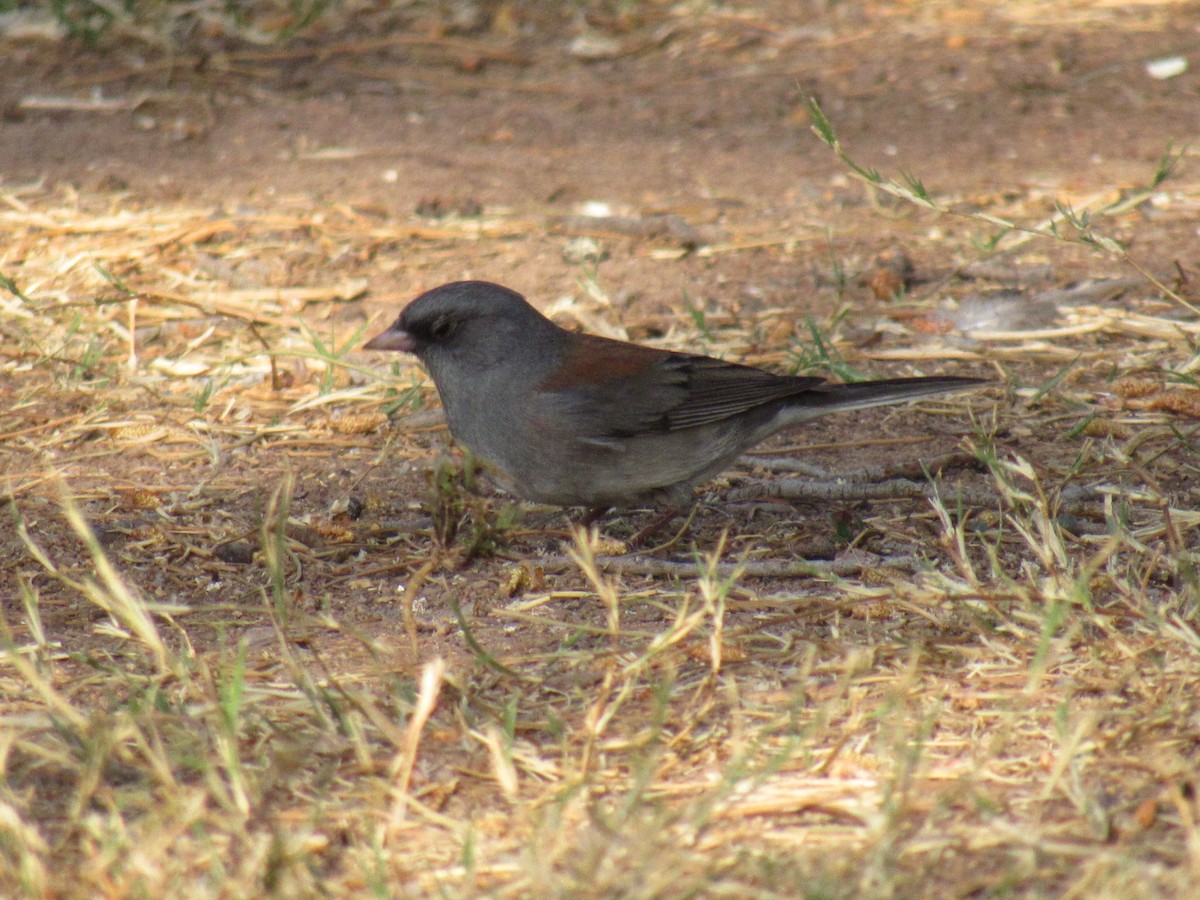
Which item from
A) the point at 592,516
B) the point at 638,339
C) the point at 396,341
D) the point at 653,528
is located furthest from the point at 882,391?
the point at 396,341

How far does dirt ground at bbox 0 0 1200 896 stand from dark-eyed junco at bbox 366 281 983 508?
200 mm

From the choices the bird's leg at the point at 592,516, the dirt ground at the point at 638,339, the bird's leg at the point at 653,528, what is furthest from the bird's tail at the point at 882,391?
the bird's leg at the point at 592,516

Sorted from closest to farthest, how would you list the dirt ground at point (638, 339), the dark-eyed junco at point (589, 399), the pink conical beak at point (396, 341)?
the dirt ground at point (638, 339), the dark-eyed junco at point (589, 399), the pink conical beak at point (396, 341)

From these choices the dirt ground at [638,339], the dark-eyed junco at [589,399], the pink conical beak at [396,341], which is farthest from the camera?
the pink conical beak at [396,341]

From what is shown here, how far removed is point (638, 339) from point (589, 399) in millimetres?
1069

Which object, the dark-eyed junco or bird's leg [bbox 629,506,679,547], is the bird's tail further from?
bird's leg [bbox 629,506,679,547]

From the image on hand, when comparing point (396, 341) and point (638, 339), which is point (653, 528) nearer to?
point (396, 341)

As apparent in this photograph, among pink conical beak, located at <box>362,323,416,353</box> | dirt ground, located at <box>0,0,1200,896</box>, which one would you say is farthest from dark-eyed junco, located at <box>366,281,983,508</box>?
dirt ground, located at <box>0,0,1200,896</box>

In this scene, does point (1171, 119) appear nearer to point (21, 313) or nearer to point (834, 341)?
point (834, 341)

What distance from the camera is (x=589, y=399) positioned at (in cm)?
378

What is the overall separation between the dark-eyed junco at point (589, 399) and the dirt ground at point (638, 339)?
0.20 m

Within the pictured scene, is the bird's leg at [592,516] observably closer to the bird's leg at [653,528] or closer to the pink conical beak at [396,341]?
the bird's leg at [653,528]

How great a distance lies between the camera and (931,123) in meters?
6.64

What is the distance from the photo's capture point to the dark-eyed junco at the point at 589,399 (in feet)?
12.3
